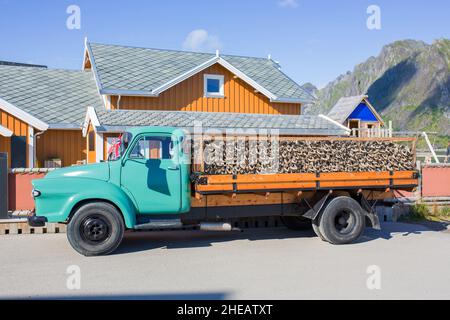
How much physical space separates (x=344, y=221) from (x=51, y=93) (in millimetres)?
15365

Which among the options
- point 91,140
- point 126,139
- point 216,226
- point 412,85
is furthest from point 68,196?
point 412,85

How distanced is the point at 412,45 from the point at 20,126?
175 metres

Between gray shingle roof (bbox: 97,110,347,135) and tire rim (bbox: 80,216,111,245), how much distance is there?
7669mm

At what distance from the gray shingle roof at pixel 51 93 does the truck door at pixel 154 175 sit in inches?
415

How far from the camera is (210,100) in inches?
812

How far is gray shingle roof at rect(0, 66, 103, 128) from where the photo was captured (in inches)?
740

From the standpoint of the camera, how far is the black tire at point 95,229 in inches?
327

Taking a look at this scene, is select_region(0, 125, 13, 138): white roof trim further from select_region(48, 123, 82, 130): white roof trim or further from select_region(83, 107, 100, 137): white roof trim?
select_region(83, 107, 100, 137): white roof trim

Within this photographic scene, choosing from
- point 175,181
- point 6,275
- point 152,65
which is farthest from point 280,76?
point 6,275

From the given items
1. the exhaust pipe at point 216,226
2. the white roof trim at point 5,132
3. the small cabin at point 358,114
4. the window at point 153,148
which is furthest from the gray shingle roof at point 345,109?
the window at point 153,148

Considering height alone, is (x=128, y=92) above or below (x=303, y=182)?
above

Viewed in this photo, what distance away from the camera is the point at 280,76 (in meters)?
23.6

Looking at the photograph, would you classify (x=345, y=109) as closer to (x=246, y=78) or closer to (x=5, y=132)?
(x=246, y=78)

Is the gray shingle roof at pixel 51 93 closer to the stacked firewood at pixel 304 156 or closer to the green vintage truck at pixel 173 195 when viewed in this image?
the green vintage truck at pixel 173 195
